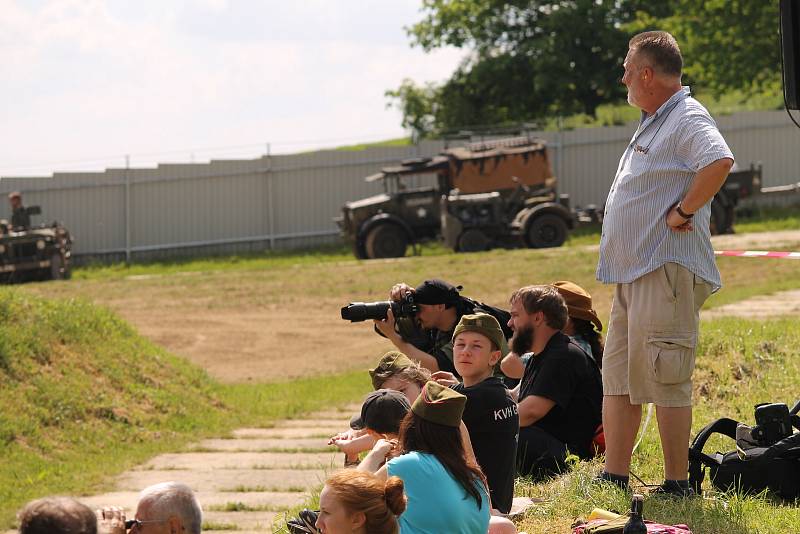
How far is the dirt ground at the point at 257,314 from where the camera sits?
57.6 ft

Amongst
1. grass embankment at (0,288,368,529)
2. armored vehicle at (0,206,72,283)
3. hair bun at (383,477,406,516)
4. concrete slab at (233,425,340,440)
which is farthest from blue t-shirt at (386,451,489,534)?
armored vehicle at (0,206,72,283)

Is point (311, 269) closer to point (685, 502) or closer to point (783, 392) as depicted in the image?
point (783, 392)

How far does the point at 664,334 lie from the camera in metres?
6.16

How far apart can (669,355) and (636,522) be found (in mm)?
1052

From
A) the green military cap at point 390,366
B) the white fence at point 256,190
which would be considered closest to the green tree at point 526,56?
the white fence at point 256,190

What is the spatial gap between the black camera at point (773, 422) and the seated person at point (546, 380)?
107 centimetres

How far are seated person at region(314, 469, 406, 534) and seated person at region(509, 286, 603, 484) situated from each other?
265 centimetres

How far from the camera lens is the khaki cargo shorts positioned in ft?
20.2

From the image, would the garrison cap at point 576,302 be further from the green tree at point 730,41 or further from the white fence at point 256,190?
the white fence at point 256,190

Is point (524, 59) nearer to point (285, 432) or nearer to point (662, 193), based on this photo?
point (285, 432)

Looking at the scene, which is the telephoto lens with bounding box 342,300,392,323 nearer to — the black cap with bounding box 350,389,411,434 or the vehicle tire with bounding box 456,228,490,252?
the black cap with bounding box 350,389,411,434

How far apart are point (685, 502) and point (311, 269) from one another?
20.2 m

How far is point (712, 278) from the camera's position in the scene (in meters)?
6.29

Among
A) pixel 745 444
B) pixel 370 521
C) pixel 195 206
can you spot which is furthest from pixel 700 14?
pixel 370 521
